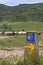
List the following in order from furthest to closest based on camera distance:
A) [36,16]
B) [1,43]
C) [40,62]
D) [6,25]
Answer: [36,16]
[6,25]
[1,43]
[40,62]

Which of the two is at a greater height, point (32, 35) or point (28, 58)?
point (32, 35)

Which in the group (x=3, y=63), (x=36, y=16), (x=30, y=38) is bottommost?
(x=3, y=63)

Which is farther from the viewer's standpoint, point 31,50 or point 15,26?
point 15,26

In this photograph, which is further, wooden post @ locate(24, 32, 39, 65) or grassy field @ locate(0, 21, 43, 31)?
grassy field @ locate(0, 21, 43, 31)

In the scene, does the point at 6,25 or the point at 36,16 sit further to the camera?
the point at 36,16

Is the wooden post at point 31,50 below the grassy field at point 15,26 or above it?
below

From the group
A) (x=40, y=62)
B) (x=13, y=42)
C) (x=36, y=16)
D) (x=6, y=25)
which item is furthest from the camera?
(x=36, y=16)

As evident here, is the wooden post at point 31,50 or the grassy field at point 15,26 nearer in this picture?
the wooden post at point 31,50

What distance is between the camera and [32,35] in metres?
6.71

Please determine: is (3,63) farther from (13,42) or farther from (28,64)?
(13,42)

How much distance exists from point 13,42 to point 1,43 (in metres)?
2.10

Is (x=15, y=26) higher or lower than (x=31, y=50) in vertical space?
higher

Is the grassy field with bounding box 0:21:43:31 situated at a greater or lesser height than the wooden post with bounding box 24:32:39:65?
greater

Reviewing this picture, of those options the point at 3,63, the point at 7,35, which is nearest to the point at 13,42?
the point at 7,35
